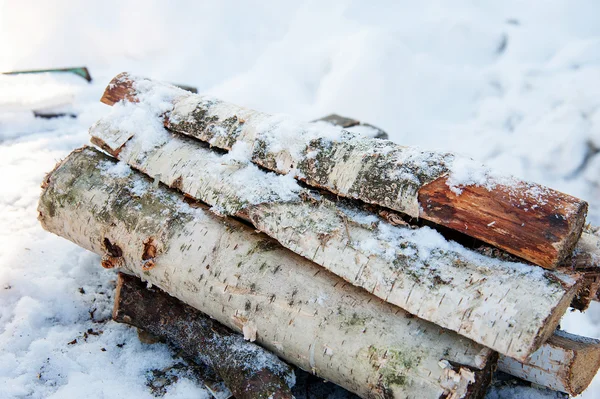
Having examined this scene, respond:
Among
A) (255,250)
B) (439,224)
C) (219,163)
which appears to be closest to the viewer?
(439,224)

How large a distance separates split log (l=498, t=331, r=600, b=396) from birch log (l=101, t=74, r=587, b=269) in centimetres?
36

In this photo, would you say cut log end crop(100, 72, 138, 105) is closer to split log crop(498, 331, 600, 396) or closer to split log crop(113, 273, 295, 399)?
split log crop(113, 273, 295, 399)

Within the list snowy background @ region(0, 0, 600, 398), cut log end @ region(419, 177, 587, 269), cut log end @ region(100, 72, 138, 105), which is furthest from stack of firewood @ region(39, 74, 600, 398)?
snowy background @ region(0, 0, 600, 398)

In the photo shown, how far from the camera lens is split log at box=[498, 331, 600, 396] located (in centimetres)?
171

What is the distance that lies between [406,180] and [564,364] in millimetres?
874

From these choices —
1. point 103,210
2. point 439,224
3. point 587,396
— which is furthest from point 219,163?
point 587,396

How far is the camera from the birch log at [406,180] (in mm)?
1600

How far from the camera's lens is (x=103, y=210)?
7.23ft

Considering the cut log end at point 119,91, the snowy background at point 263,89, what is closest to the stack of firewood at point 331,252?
the cut log end at point 119,91

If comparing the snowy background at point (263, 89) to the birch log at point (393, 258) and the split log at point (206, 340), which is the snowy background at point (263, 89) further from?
the birch log at point (393, 258)

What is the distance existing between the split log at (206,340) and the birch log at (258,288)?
2.4 inches

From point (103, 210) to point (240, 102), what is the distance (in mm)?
2979

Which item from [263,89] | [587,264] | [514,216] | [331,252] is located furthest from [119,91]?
[263,89]

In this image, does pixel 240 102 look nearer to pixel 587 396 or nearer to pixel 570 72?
pixel 570 72
